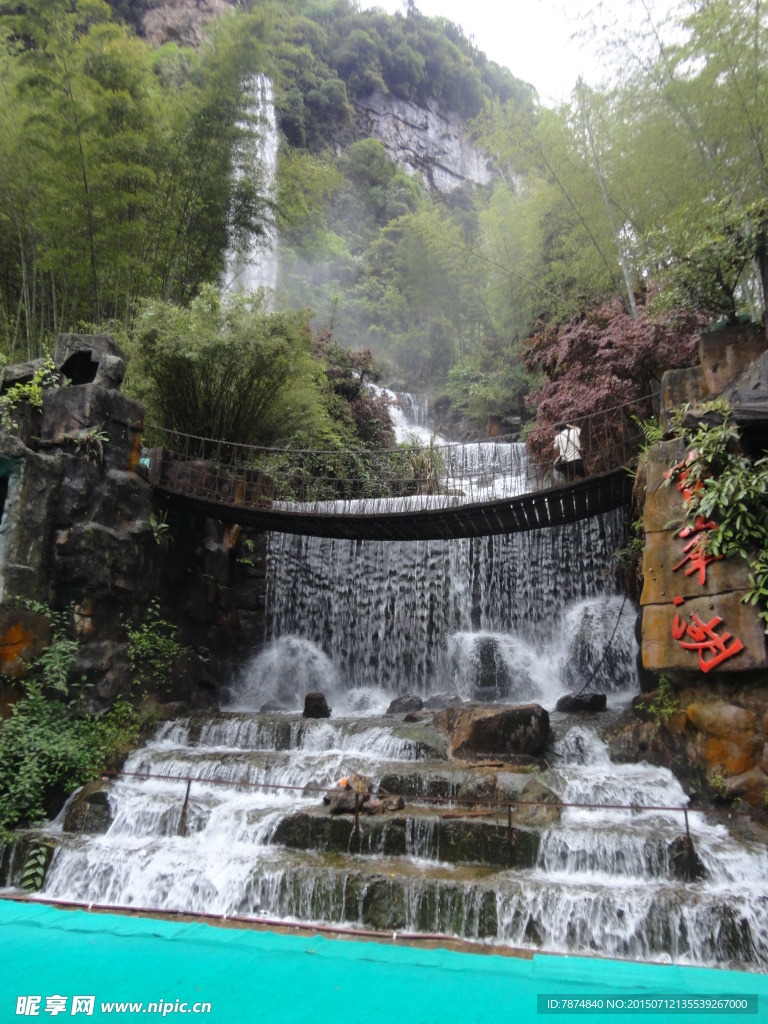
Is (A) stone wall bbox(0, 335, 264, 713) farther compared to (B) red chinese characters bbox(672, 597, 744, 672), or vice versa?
(A) stone wall bbox(0, 335, 264, 713)

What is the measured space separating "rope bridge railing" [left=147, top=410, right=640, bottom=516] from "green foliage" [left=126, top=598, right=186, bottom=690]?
5.69 feet

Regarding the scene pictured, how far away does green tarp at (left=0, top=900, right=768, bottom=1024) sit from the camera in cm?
352

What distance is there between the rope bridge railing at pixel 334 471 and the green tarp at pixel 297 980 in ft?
15.6

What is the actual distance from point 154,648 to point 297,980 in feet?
17.6

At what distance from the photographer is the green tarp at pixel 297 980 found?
11.5 ft

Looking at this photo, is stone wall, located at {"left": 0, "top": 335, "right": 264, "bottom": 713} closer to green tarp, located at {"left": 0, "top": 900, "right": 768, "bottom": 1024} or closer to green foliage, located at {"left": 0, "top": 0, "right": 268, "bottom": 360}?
green foliage, located at {"left": 0, "top": 0, "right": 268, "bottom": 360}

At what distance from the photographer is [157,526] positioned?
8.75 meters

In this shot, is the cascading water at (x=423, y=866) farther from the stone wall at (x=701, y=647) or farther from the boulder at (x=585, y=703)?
the boulder at (x=585, y=703)

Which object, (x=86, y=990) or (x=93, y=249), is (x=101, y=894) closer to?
(x=86, y=990)

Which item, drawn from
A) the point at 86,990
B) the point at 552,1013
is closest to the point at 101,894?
the point at 86,990

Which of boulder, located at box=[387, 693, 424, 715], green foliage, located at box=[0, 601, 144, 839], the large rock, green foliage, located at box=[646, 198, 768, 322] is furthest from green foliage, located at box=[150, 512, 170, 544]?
green foliage, located at box=[646, 198, 768, 322]

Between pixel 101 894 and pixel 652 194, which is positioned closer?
pixel 101 894

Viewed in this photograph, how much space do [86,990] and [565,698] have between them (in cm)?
582

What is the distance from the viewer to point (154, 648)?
28.0ft
